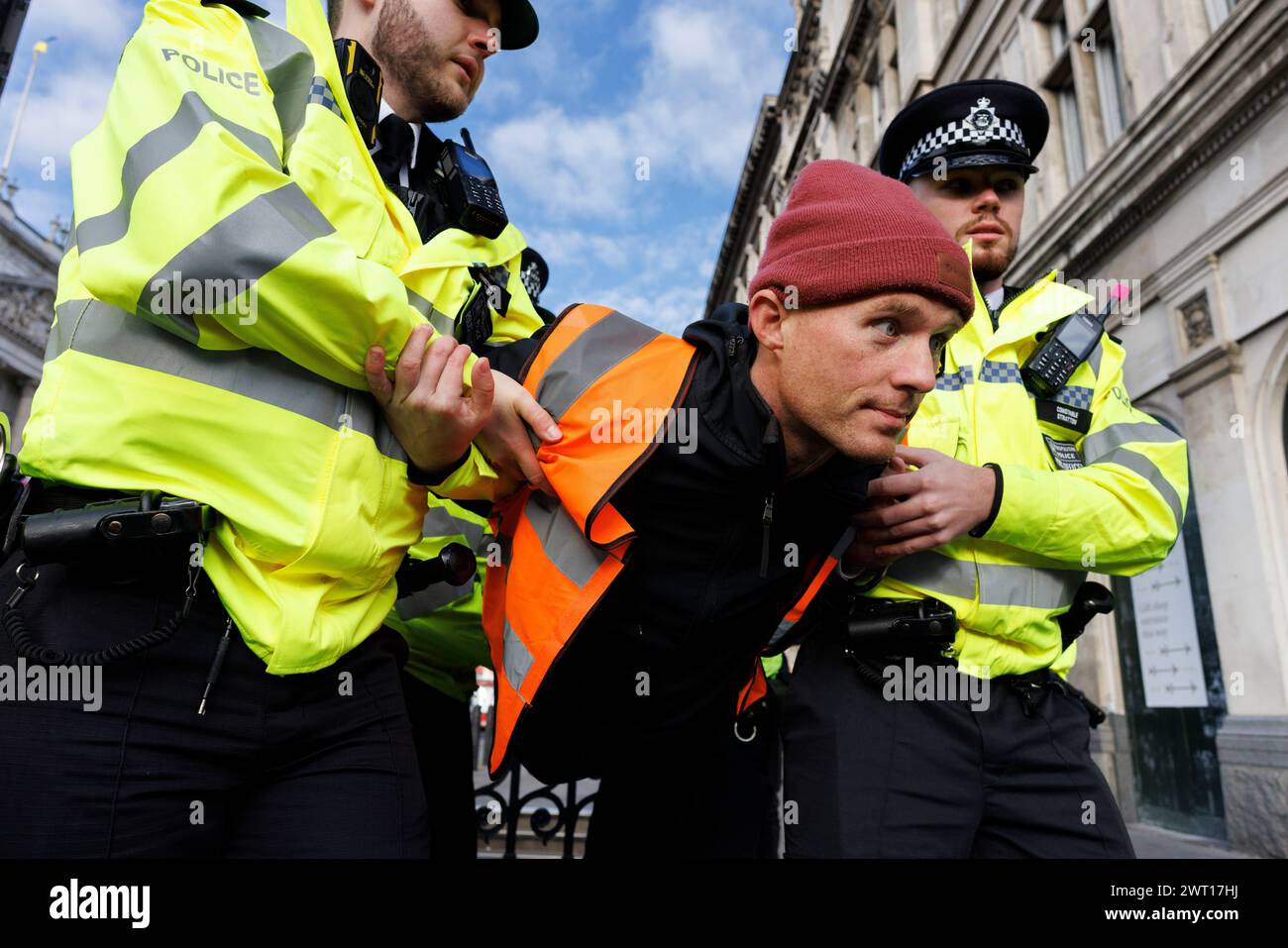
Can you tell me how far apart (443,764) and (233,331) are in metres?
1.90

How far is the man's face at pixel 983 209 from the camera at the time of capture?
2.60 meters

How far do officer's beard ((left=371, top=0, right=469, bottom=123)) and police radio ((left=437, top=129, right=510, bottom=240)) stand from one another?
0.38 ft

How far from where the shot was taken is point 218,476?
4.94ft

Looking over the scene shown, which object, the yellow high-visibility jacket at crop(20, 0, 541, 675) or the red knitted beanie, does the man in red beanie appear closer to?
the red knitted beanie

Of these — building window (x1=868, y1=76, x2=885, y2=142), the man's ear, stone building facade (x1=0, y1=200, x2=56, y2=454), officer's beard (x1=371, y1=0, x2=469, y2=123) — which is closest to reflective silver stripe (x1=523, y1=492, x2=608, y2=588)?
the man's ear

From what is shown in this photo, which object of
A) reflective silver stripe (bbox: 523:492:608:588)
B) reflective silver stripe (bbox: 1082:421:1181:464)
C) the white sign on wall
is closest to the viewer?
reflective silver stripe (bbox: 523:492:608:588)

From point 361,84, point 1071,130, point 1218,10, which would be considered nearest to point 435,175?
point 361,84

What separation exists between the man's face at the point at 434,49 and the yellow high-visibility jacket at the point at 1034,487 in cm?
153

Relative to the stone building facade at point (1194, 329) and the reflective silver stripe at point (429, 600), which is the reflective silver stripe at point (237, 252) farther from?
the stone building facade at point (1194, 329)

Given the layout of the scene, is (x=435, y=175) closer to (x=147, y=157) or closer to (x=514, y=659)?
(x=147, y=157)

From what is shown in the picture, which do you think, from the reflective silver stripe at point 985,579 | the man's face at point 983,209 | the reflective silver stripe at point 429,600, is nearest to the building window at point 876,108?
the man's face at point 983,209

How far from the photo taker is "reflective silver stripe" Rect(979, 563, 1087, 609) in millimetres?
2182

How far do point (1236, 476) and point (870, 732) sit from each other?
7048 millimetres
